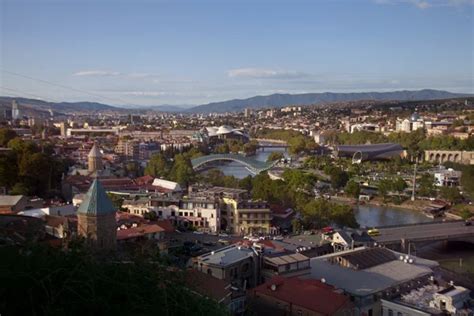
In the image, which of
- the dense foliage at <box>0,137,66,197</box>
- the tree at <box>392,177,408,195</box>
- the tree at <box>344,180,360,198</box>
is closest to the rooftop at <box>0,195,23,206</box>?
the dense foliage at <box>0,137,66,197</box>

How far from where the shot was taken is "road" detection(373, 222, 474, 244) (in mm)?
9626

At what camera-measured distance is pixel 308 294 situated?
5.20 m

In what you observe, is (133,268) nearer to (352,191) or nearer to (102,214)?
(102,214)

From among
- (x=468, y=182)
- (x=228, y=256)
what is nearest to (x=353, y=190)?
(x=468, y=182)

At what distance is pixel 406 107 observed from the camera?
5128 centimetres

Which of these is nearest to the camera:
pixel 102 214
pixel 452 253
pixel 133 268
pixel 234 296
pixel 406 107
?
pixel 133 268

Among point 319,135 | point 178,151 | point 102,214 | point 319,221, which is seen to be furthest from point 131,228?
point 319,135

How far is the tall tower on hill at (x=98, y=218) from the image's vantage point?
5965mm

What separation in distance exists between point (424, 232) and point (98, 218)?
253 inches

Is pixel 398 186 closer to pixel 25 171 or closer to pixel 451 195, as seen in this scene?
pixel 451 195

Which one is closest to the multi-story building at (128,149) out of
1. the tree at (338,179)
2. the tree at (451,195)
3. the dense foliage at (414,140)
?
the tree at (338,179)

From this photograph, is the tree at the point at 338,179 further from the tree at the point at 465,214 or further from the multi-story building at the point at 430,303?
the multi-story building at the point at 430,303

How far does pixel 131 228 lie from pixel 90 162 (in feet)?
23.8

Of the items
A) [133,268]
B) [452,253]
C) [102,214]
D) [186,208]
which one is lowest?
[452,253]
